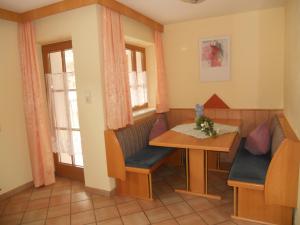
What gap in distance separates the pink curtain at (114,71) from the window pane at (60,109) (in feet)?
3.10

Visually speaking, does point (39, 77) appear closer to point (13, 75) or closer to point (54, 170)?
point (13, 75)

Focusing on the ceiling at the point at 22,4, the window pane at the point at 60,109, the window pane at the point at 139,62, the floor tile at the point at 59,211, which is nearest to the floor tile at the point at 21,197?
the floor tile at the point at 59,211

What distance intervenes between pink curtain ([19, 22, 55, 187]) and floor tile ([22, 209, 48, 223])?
63 centimetres

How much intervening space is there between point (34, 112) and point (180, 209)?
2.30m

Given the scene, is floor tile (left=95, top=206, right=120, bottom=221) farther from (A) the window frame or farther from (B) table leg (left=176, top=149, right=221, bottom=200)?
(A) the window frame

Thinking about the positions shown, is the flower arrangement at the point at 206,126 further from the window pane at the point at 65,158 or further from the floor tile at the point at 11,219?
the floor tile at the point at 11,219

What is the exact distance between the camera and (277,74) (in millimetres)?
3408

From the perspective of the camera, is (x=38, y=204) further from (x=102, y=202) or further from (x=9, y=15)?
(x=9, y=15)

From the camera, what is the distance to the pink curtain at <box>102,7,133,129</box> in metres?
2.63

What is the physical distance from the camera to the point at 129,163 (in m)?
2.76

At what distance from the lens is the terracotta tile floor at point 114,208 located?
2398 millimetres

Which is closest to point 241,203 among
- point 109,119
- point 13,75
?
point 109,119

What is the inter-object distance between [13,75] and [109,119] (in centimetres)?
151

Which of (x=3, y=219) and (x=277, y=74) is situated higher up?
(x=277, y=74)
